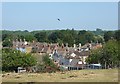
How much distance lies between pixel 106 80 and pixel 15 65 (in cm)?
1324

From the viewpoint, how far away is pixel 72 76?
12.7m

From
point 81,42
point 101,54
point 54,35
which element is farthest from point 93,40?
point 101,54

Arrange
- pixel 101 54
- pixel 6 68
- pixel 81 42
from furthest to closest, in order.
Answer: pixel 81 42 < pixel 101 54 < pixel 6 68

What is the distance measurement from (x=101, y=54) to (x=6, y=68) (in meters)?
10.1

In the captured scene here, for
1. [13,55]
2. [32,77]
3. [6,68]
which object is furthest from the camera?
[13,55]

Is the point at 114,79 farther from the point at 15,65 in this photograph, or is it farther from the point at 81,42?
the point at 81,42

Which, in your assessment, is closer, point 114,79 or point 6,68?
point 114,79

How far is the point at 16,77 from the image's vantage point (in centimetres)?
1263

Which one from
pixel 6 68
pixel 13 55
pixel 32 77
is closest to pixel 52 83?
pixel 32 77

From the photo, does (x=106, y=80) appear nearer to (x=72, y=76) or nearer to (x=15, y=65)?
(x=72, y=76)

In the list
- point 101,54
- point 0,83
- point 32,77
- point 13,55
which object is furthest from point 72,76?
point 101,54

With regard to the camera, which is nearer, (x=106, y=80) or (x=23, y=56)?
(x=106, y=80)

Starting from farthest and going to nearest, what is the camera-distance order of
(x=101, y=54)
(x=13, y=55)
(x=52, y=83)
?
(x=101, y=54)
(x=13, y=55)
(x=52, y=83)

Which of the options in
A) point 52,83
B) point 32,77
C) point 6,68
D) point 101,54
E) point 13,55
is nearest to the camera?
point 52,83
